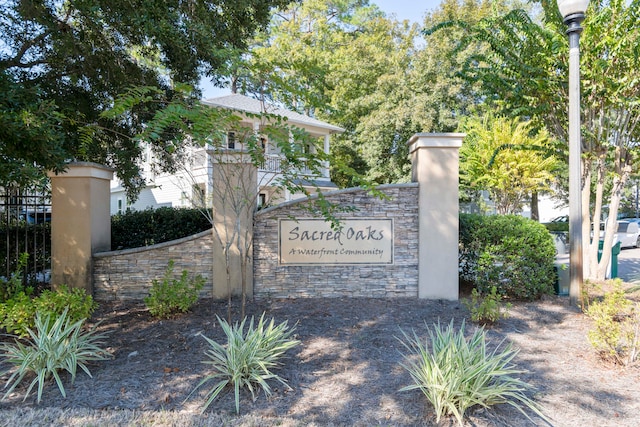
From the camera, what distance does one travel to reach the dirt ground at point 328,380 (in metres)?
2.99

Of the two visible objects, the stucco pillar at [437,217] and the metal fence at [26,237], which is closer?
the stucco pillar at [437,217]

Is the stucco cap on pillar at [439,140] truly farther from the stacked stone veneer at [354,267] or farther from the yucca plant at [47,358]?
the yucca plant at [47,358]

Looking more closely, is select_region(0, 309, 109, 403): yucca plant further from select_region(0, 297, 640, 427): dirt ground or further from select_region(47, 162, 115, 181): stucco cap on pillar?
select_region(47, 162, 115, 181): stucco cap on pillar

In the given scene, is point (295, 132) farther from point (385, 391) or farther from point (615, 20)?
point (615, 20)

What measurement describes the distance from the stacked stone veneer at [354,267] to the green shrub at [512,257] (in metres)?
0.99

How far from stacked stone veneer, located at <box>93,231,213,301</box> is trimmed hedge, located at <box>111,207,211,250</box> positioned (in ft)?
6.98

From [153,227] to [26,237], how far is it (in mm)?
2292

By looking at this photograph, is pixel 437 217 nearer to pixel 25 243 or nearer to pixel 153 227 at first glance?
pixel 153 227

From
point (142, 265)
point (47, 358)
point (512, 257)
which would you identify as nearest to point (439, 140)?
point (512, 257)

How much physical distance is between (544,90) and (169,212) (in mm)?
7670

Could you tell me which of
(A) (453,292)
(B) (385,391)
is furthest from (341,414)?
(A) (453,292)

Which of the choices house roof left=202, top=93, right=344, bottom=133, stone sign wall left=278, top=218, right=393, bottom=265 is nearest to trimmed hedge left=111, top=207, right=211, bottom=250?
stone sign wall left=278, top=218, right=393, bottom=265

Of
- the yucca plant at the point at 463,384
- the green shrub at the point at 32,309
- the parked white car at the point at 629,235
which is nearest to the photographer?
the yucca plant at the point at 463,384

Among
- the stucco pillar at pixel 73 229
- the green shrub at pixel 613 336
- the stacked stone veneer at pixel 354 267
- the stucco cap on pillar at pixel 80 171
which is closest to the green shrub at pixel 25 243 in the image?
the stucco pillar at pixel 73 229
